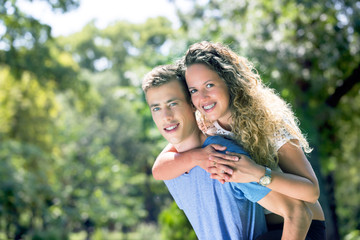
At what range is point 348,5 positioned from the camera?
27.2 ft

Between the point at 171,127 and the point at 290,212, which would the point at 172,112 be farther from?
the point at 290,212

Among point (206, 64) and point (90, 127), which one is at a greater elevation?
point (90, 127)

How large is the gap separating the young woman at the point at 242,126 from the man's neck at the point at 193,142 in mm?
67

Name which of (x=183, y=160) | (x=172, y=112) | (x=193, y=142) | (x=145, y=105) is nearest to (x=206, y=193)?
(x=183, y=160)

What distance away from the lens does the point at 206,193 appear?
2.01m

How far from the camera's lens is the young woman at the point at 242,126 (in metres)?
1.92

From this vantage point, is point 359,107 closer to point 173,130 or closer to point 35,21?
point 35,21

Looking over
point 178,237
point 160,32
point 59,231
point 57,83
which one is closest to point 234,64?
point 178,237

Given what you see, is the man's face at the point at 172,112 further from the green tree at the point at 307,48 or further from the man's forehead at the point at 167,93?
the green tree at the point at 307,48

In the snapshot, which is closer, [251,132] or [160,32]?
[251,132]

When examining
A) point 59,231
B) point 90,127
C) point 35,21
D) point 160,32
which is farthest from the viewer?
point 160,32

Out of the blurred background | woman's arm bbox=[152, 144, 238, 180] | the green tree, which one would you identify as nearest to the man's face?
woman's arm bbox=[152, 144, 238, 180]

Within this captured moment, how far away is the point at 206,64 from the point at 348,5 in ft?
23.9

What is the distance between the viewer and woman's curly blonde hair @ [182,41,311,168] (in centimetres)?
209
